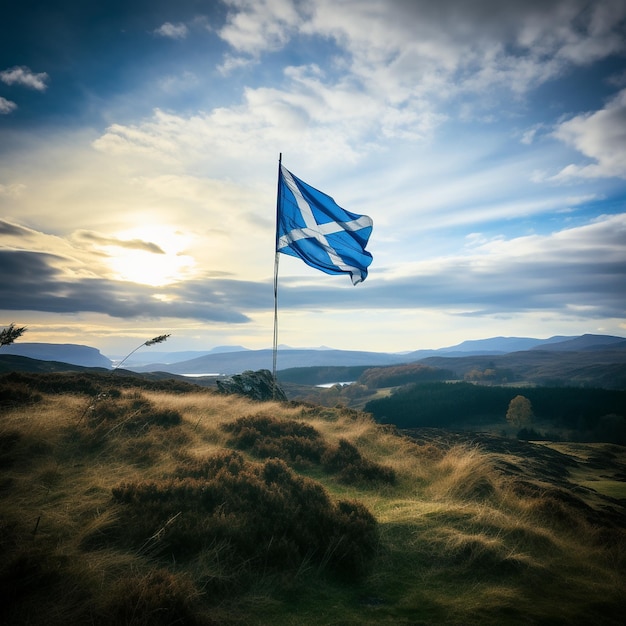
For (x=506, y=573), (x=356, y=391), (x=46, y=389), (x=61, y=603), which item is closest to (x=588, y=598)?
(x=506, y=573)

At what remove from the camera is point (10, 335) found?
7.64 m

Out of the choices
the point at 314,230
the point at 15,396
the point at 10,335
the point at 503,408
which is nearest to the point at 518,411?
the point at 503,408

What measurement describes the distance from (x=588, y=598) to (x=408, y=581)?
2.67 m

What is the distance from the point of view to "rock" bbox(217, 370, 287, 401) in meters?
23.8

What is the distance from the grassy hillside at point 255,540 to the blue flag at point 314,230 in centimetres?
850

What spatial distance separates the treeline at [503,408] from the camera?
114 m

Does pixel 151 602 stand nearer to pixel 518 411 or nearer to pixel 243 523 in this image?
pixel 243 523

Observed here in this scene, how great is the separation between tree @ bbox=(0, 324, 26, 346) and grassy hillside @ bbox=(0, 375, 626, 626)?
206 cm

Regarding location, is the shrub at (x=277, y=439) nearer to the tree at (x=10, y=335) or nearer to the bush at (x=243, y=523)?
the bush at (x=243, y=523)

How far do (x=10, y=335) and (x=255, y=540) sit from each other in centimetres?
609

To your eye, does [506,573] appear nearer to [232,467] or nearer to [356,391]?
[232,467]

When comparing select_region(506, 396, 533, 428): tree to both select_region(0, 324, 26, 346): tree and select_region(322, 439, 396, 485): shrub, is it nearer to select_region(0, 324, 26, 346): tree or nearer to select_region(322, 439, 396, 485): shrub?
select_region(322, 439, 396, 485): shrub

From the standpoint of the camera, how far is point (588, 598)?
19.4ft

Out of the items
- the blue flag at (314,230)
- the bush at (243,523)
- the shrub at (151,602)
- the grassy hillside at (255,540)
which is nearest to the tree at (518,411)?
the blue flag at (314,230)
